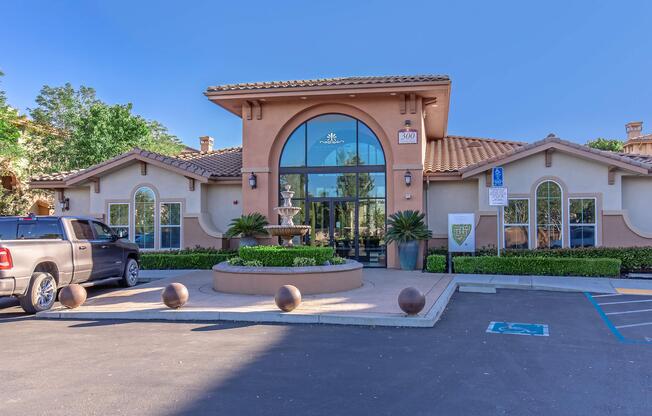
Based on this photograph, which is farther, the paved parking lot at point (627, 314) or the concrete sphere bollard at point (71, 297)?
the concrete sphere bollard at point (71, 297)

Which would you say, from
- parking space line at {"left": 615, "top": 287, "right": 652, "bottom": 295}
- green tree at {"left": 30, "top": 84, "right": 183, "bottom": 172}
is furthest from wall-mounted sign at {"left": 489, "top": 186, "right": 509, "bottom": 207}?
green tree at {"left": 30, "top": 84, "right": 183, "bottom": 172}

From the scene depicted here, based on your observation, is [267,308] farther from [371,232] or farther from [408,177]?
[408,177]

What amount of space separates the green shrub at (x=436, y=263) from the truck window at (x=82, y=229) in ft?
31.6

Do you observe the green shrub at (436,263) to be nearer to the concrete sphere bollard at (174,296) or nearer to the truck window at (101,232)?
the concrete sphere bollard at (174,296)

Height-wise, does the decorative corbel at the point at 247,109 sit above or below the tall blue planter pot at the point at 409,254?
Answer: above

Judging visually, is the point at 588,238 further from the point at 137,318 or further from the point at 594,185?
the point at 137,318

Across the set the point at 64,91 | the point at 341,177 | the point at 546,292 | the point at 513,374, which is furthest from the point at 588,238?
the point at 64,91

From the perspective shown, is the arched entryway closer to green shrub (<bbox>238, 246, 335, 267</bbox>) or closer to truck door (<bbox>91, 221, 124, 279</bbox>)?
green shrub (<bbox>238, 246, 335, 267</bbox>)

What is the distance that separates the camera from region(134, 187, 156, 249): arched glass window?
60.2 ft

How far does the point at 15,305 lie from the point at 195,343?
6123 millimetres

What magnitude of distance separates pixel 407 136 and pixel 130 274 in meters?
9.65

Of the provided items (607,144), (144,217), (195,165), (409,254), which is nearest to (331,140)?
(409,254)

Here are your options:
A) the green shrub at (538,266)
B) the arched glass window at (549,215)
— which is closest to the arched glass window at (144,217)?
the green shrub at (538,266)

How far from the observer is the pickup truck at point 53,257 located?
923cm
